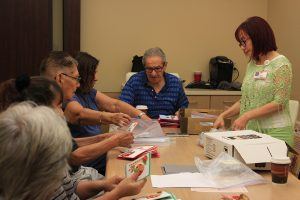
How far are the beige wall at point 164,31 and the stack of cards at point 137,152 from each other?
2753mm

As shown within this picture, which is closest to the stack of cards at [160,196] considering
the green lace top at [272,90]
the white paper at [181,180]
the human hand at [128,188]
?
the human hand at [128,188]

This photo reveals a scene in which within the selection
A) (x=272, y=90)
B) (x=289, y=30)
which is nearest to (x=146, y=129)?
(x=272, y=90)

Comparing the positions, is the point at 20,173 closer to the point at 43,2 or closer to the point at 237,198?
the point at 237,198

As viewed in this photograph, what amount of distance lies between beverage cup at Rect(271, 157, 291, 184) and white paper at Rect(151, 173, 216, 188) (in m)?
0.29

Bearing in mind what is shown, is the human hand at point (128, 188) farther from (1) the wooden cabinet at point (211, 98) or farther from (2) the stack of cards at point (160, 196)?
(1) the wooden cabinet at point (211, 98)

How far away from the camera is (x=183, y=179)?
1.87m

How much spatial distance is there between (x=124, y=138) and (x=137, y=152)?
0.15 metres

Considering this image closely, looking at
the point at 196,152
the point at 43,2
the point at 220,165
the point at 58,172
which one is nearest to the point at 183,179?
the point at 220,165

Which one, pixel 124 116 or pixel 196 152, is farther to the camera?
pixel 124 116

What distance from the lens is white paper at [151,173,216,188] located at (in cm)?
180

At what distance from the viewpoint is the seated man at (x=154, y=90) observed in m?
3.42

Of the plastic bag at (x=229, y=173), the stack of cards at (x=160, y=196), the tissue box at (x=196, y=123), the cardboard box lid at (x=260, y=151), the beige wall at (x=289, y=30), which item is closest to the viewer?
the stack of cards at (x=160, y=196)

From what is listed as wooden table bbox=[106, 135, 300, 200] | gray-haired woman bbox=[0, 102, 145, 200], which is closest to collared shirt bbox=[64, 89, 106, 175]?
wooden table bbox=[106, 135, 300, 200]

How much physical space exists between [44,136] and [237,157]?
3.93 feet
